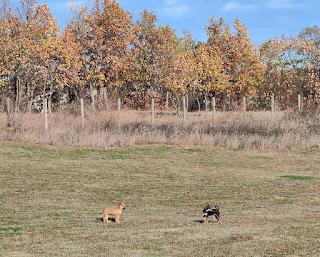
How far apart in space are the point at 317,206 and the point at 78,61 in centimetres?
3745

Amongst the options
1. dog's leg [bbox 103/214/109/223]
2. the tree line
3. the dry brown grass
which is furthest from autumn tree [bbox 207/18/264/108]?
dog's leg [bbox 103/214/109/223]

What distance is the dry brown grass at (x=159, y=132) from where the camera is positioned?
24250mm

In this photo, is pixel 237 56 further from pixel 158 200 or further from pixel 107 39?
pixel 158 200

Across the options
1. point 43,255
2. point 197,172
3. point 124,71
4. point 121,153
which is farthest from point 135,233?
point 124,71

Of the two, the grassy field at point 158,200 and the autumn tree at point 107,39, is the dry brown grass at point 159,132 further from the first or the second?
the autumn tree at point 107,39

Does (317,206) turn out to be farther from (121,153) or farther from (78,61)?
(78,61)

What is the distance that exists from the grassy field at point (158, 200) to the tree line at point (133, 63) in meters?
20.5

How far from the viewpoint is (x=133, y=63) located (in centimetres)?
5300

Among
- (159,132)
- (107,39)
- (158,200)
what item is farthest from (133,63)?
(158,200)

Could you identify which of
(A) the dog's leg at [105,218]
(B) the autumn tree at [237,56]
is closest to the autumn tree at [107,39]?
(B) the autumn tree at [237,56]

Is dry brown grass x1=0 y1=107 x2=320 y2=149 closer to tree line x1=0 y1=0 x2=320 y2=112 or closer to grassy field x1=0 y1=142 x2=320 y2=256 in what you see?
grassy field x1=0 y1=142 x2=320 y2=256

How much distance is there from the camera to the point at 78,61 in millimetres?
47219

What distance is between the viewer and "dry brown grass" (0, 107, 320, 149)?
24.2 m

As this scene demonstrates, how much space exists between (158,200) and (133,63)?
134 feet
